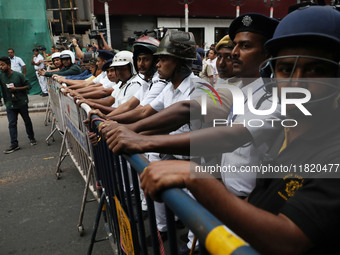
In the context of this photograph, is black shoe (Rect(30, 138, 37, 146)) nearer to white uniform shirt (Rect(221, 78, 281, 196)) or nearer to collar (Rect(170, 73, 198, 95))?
collar (Rect(170, 73, 198, 95))

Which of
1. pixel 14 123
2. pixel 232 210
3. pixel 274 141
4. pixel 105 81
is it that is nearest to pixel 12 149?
pixel 14 123

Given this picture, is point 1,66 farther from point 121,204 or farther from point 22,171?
point 121,204

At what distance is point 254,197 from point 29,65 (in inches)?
560

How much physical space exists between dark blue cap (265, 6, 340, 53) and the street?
276 cm

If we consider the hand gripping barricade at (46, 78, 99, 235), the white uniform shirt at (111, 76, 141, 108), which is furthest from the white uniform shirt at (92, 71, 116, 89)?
the white uniform shirt at (111, 76, 141, 108)

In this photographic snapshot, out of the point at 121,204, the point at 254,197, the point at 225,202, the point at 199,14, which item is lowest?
the point at 121,204

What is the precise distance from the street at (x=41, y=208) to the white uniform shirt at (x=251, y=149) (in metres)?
1.83

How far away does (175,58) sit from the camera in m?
2.78

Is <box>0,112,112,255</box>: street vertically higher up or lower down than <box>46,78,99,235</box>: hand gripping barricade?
lower down

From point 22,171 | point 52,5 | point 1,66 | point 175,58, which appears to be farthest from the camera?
point 52,5

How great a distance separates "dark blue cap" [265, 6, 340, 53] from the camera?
1074 millimetres

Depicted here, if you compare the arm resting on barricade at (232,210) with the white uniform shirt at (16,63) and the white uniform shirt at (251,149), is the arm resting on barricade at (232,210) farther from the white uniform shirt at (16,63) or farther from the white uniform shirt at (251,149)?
the white uniform shirt at (16,63)

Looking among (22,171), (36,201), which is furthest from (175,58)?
(22,171)

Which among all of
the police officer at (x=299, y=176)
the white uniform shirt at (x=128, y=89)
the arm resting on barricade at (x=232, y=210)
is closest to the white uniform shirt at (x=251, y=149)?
the police officer at (x=299, y=176)
